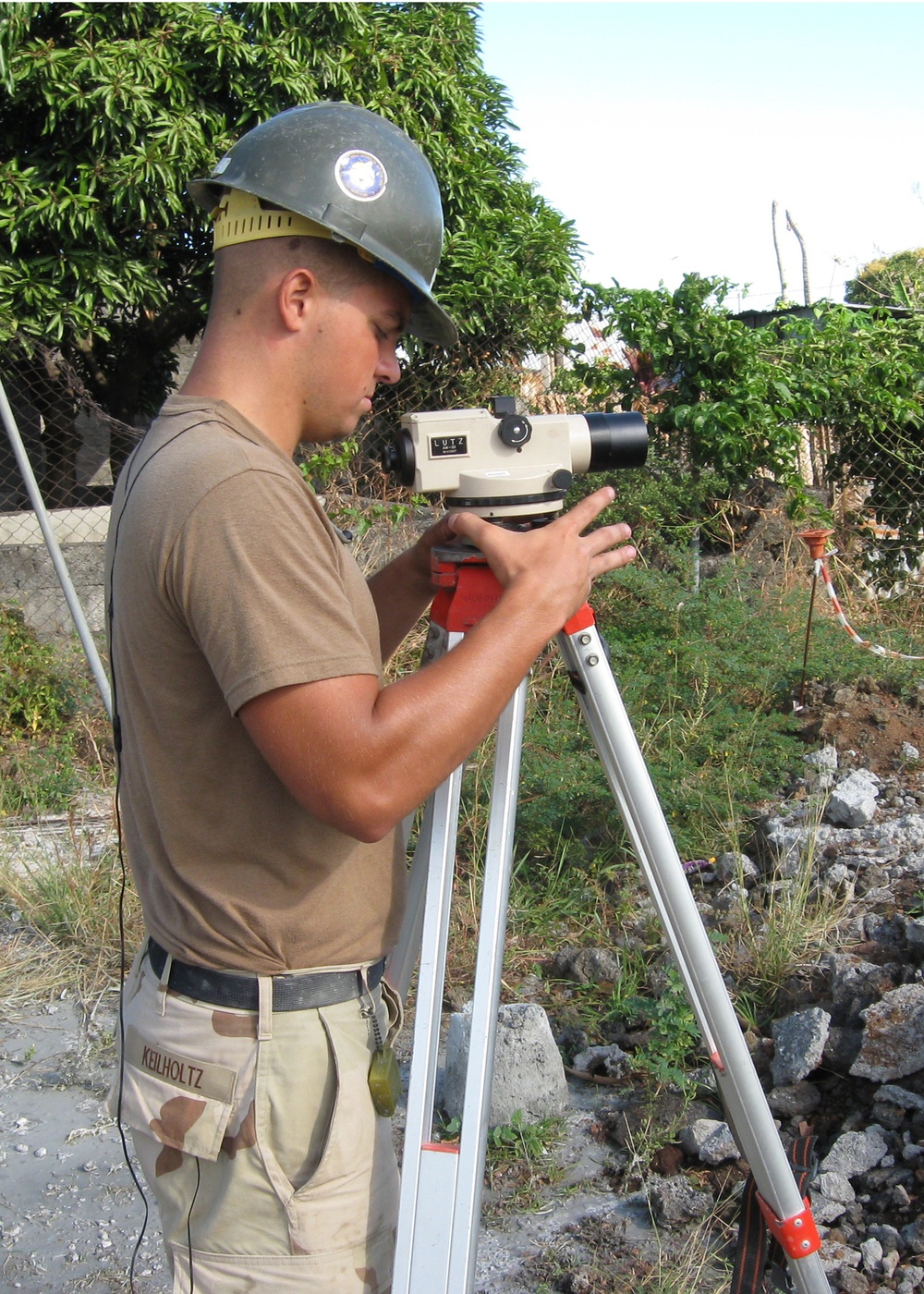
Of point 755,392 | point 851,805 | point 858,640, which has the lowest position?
point 851,805

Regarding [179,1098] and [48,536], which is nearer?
[179,1098]

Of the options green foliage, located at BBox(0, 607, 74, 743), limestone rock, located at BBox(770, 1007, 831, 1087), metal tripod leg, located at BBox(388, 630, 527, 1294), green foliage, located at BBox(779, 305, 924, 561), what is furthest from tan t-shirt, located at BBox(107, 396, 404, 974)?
green foliage, located at BBox(779, 305, 924, 561)

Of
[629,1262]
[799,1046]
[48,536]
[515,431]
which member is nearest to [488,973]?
[515,431]

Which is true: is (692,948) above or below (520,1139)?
above

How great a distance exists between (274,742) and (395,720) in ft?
0.41

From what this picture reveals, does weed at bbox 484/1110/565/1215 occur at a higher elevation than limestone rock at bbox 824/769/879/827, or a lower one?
lower

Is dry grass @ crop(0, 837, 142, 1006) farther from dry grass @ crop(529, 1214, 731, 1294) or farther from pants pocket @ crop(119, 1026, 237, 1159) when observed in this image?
pants pocket @ crop(119, 1026, 237, 1159)

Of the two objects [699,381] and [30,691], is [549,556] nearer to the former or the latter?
[30,691]

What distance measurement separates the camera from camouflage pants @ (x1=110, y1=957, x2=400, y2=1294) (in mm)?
1201

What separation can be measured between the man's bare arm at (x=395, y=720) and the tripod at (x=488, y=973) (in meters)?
0.23

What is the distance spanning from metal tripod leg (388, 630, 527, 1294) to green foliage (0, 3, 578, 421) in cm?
498

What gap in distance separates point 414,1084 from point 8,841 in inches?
120

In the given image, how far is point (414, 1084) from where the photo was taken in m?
1.33

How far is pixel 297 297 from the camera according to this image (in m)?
1.19
